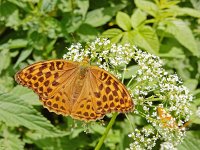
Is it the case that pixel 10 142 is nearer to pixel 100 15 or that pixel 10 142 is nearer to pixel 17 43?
pixel 17 43

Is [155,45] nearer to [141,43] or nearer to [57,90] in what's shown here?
[141,43]

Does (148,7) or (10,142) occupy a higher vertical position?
(148,7)

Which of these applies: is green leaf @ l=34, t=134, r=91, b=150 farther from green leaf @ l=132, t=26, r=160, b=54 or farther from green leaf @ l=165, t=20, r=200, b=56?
green leaf @ l=165, t=20, r=200, b=56

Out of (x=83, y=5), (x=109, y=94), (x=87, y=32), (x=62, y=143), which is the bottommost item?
(x=62, y=143)

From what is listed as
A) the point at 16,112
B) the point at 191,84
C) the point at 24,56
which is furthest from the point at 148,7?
the point at 16,112

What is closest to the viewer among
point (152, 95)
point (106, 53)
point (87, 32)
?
point (152, 95)
